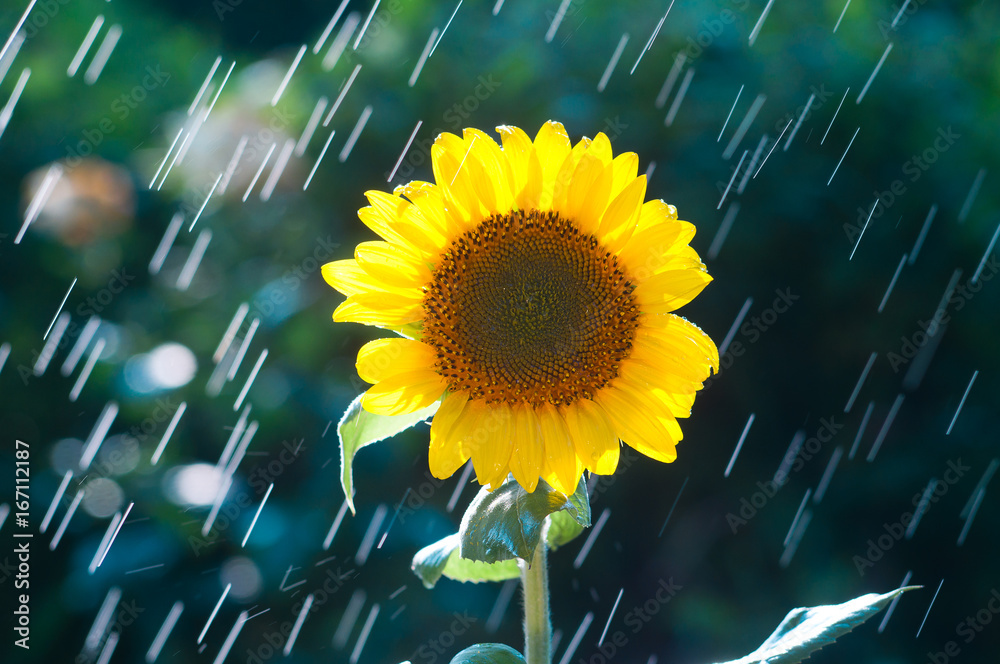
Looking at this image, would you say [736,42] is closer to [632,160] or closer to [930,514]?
[632,160]

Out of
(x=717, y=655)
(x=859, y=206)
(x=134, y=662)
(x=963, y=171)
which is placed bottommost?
(x=134, y=662)

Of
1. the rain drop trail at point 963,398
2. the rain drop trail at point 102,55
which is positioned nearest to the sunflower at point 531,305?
the rain drop trail at point 963,398

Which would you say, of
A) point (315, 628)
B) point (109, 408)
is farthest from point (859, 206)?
point (109, 408)

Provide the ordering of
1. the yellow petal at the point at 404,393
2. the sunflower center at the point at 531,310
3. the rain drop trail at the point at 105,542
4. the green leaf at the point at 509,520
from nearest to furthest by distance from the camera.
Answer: the green leaf at the point at 509,520 → the yellow petal at the point at 404,393 → the sunflower center at the point at 531,310 → the rain drop trail at the point at 105,542

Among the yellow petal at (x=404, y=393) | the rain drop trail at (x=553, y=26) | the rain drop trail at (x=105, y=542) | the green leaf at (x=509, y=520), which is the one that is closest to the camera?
the green leaf at (x=509, y=520)

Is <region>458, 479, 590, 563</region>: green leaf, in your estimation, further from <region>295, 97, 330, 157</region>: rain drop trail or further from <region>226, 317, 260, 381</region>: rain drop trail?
<region>295, 97, 330, 157</region>: rain drop trail

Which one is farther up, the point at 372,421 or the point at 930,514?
the point at 930,514

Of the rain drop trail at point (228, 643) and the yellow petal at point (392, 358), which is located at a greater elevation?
the yellow petal at point (392, 358)

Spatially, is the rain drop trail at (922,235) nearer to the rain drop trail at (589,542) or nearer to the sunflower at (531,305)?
the rain drop trail at (589,542)
